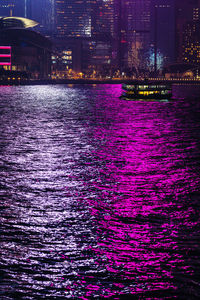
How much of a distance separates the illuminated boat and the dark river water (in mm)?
82560

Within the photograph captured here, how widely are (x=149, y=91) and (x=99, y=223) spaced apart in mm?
104684

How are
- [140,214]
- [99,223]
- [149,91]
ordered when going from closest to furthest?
[99,223] → [140,214] → [149,91]

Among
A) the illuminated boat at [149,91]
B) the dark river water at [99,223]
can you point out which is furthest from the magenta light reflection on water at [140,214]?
the illuminated boat at [149,91]

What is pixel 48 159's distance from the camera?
32.4 m

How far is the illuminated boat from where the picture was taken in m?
118

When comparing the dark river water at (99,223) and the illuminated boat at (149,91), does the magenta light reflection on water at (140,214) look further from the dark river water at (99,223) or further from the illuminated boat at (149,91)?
the illuminated boat at (149,91)

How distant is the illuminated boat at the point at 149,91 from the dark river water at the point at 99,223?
82.6 m

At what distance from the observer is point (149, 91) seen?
394ft

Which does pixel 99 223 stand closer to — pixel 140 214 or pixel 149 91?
pixel 140 214

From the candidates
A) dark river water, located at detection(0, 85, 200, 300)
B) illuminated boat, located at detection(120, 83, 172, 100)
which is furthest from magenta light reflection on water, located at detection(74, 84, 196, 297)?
illuminated boat, located at detection(120, 83, 172, 100)

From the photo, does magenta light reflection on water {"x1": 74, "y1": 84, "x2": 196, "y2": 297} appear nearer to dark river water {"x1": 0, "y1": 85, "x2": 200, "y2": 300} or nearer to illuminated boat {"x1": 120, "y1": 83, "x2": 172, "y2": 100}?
dark river water {"x1": 0, "y1": 85, "x2": 200, "y2": 300}

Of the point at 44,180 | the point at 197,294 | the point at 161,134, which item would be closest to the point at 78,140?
the point at 161,134

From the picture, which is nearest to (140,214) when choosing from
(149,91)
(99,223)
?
(99,223)

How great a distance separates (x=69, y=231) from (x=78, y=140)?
92.3 feet
